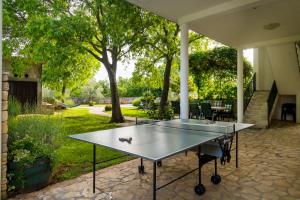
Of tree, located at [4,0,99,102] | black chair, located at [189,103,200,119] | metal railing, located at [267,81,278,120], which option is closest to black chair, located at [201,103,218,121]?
black chair, located at [189,103,200,119]

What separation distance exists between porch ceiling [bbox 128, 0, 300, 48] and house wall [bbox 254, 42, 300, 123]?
5.50ft

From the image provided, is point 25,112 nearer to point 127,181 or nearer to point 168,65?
point 127,181

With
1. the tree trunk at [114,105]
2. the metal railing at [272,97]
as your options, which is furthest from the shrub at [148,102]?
the metal railing at [272,97]

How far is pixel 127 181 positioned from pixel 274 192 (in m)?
2.33

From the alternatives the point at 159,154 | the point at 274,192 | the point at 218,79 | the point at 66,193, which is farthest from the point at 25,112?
the point at 218,79

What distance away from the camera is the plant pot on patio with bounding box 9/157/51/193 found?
3.15 m

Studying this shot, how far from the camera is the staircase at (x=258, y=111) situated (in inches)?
363

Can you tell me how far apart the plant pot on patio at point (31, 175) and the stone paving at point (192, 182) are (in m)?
0.12

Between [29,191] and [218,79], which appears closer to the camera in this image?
[29,191]

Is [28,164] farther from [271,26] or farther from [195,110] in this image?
[271,26]

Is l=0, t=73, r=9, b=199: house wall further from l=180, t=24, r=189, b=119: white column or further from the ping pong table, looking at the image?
l=180, t=24, r=189, b=119: white column

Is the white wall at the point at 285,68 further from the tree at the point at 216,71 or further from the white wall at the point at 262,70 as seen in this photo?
the tree at the point at 216,71

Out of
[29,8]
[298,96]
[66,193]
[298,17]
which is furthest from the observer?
[298,96]

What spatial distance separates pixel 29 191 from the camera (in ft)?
10.7
